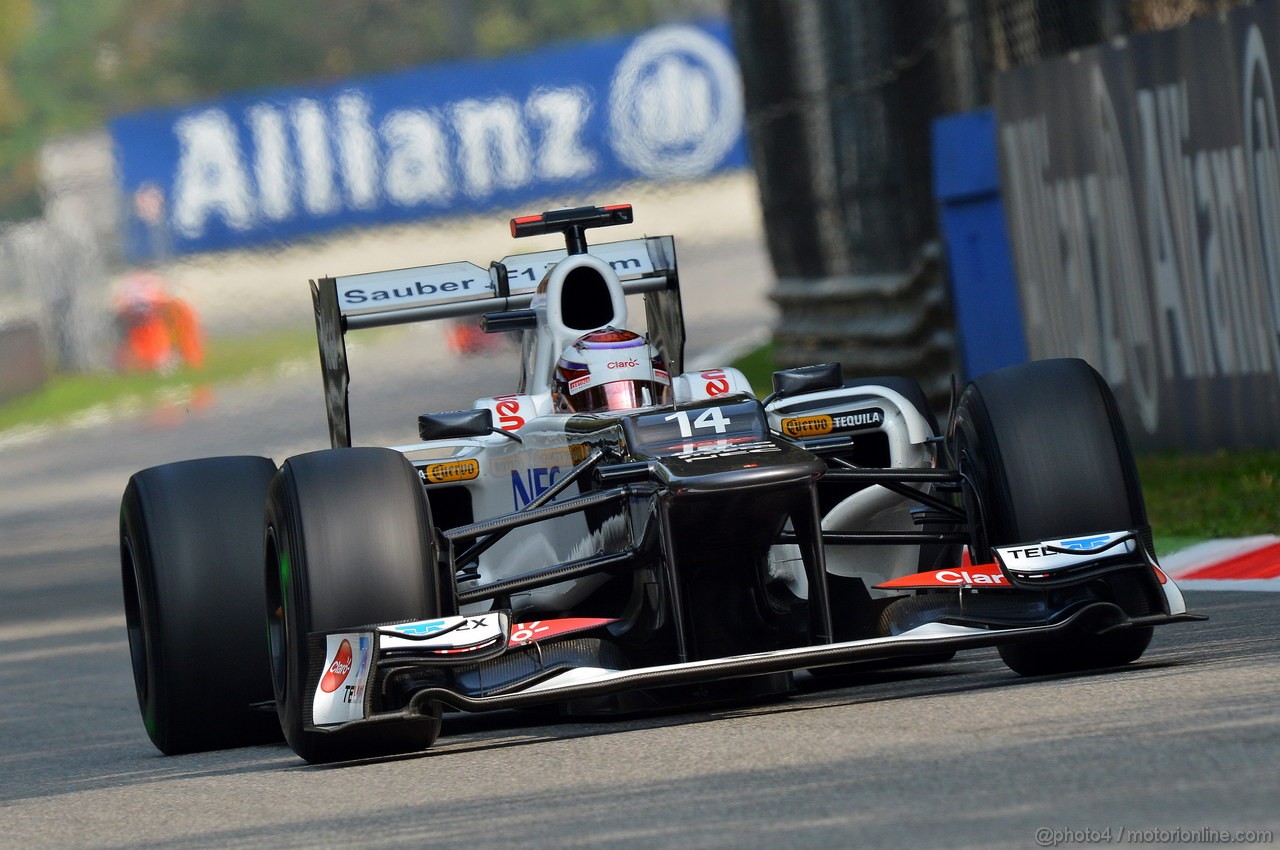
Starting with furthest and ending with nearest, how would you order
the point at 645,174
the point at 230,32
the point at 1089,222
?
the point at 230,32, the point at 645,174, the point at 1089,222

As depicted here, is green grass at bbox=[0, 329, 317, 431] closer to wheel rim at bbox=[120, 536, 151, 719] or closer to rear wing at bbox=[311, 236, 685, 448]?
rear wing at bbox=[311, 236, 685, 448]

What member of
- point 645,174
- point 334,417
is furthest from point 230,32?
point 334,417

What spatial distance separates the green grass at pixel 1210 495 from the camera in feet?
35.2

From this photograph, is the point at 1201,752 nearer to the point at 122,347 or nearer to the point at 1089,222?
the point at 1089,222

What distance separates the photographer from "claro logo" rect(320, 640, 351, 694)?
682 centimetres

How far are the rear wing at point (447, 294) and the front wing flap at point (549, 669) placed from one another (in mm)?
2389

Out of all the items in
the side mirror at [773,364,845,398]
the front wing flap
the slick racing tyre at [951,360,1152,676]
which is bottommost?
the front wing flap

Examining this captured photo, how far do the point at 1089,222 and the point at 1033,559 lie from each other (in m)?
7.36

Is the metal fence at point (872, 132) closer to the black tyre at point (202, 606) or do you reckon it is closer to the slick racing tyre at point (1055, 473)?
the slick racing tyre at point (1055, 473)

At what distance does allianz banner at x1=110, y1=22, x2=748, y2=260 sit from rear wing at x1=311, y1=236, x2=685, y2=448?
3186cm

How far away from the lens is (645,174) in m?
42.8

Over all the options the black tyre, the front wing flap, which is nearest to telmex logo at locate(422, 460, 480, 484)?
the black tyre

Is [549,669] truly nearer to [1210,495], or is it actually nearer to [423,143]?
[1210,495]

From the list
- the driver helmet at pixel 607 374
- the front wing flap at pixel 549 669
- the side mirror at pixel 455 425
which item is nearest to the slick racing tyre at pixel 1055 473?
the front wing flap at pixel 549 669
